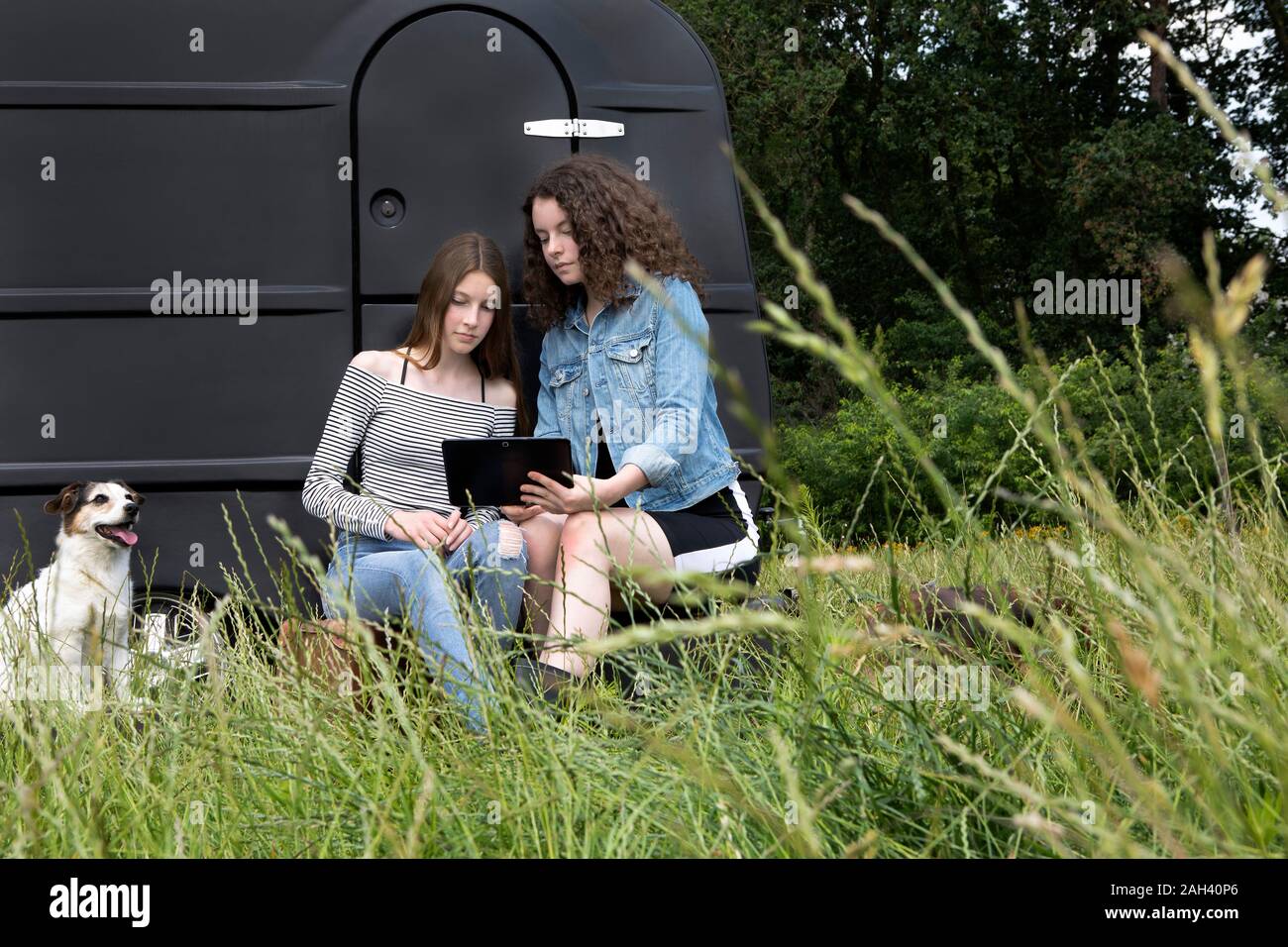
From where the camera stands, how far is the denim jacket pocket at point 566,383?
3584 millimetres

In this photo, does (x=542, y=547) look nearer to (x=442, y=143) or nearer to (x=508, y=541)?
(x=508, y=541)

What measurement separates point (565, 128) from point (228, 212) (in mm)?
1068

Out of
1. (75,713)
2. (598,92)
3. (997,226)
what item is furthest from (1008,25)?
(75,713)

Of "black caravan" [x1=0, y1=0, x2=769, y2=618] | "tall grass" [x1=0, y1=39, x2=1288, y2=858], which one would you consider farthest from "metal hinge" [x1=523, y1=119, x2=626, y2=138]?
"tall grass" [x1=0, y1=39, x2=1288, y2=858]

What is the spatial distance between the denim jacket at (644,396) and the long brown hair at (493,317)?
0.19 meters

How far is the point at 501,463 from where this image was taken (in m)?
3.05

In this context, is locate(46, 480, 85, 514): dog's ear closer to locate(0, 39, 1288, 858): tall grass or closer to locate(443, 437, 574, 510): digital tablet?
locate(443, 437, 574, 510): digital tablet

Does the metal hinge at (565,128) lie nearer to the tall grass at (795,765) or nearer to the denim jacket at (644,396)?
the denim jacket at (644,396)

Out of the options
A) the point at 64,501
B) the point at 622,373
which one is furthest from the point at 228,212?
the point at 622,373

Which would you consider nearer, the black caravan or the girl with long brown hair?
the girl with long brown hair

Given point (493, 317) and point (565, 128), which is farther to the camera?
point (565, 128)

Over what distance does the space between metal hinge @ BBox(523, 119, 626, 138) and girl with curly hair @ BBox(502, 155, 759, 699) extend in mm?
257

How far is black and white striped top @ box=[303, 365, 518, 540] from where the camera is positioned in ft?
11.5

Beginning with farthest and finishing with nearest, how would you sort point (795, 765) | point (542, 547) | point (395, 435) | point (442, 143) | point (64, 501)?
1. point (442, 143)
2. point (395, 435)
3. point (64, 501)
4. point (542, 547)
5. point (795, 765)
